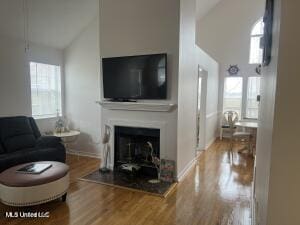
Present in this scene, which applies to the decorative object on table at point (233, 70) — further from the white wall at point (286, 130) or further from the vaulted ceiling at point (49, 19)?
the white wall at point (286, 130)

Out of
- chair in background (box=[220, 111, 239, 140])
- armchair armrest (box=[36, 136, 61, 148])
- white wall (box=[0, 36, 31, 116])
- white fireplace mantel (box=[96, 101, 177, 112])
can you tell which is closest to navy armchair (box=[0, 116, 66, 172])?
armchair armrest (box=[36, 136, 61, 148])

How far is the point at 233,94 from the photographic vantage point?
23.9 feet

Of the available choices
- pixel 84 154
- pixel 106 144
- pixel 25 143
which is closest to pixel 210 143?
pixel 106 144

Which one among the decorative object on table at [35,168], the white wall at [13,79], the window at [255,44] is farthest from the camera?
the window at [255,44]

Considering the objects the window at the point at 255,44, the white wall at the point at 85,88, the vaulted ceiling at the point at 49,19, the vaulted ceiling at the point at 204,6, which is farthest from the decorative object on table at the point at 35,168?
the window at the point at 255,44

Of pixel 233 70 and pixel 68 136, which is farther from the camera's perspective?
pixel 233 70

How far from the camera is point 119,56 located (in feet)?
12.8

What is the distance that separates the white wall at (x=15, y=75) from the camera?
395 centimetres

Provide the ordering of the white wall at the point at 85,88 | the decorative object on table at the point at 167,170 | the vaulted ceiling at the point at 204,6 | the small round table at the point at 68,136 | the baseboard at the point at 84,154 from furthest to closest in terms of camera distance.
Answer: the vaulted ceiling at the point at 204,6, the baseboard at the point at 84,154, the white wall at the point at 85,88, the small round table at the point at 68,136, the decorative object on table at the point at 167,170

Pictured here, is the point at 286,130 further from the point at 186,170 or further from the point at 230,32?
the point at 230,32

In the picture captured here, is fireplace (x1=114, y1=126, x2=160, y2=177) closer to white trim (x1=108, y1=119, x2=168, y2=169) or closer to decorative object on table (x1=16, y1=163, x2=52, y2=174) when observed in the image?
white trim (x1=108, y1=119, x2=168, y2=169)

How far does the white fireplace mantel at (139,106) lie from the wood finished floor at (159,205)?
128 cm

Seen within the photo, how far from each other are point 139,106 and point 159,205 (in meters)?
1.60

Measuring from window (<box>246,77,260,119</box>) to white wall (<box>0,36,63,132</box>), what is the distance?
6.07 metres
